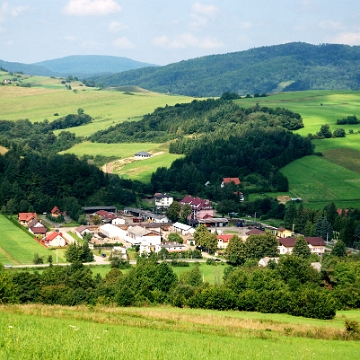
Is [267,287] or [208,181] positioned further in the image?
[208,181]

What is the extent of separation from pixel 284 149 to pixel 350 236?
1131 inches

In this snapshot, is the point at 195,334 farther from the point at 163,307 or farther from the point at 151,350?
the point at 163,307

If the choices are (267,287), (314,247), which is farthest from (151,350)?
(314,247)

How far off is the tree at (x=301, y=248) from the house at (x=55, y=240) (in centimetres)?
1478

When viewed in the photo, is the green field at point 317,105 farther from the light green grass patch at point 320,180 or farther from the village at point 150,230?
the village at point 150,230

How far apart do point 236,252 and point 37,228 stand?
49.8 ft

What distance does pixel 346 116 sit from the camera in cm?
9456

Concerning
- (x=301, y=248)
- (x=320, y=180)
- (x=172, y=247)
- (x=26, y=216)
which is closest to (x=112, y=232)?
(x=172, y=247)

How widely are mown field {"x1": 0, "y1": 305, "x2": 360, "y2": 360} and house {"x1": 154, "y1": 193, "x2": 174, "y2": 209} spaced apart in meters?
37.0

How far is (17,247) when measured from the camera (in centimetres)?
4381

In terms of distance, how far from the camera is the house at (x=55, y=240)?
45713 mm

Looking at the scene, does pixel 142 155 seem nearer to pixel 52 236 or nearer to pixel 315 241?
pixel 52 236

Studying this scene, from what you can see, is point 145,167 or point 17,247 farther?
point 145,167

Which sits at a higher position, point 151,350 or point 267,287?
point 151,350
